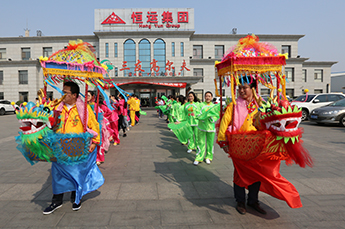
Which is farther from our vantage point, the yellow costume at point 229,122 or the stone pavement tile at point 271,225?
the yellow costume at point 229,122

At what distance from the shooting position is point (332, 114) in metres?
11.5

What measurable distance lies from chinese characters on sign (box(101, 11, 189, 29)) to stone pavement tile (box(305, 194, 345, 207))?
31.9 meters

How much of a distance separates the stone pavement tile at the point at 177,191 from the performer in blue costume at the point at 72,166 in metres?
1.18

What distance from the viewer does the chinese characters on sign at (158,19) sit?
31.9 meters

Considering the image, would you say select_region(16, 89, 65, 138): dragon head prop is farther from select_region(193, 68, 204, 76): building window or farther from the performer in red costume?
select_region(193, 68, 204, 76): building window

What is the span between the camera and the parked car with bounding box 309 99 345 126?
A: 37.2 feet

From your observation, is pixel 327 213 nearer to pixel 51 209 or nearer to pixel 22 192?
pixel 51 209

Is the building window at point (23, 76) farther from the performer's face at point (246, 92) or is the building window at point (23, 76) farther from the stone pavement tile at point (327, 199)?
the stone pavement tile at point (327, 199)

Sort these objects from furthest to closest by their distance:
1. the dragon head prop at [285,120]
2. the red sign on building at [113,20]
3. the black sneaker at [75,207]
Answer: the red sign on building at [113,20] < the black sneaker at [75,207] < the dragon head prop at [285,120]

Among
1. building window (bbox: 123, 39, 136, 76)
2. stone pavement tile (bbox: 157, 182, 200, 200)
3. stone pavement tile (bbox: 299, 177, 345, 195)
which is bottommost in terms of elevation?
stone pavement tile (bbox: 157, 182, 200, 200)

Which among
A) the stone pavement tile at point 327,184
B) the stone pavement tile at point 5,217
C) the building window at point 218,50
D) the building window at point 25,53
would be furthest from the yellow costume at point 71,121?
the building window at point 25,53

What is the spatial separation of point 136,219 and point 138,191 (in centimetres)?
91

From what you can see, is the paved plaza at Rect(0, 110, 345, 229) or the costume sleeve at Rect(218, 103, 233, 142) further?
the costume sleeve at Rect(218, 103, 233, 142)

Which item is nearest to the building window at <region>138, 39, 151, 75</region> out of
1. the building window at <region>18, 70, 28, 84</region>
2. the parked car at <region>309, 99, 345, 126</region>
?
the building window at <region>18, 70, 28, 84</region>
